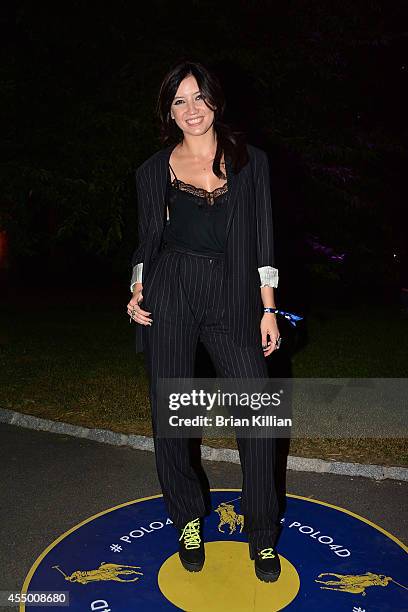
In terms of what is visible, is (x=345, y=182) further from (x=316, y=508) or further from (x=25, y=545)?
(x=25, y=545)

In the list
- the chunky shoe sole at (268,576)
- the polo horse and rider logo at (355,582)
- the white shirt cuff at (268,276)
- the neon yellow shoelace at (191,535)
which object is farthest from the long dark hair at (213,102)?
the polo horse and rider logo at (355,582)

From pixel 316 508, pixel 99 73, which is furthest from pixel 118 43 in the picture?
pixel 316 508

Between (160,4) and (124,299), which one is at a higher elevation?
(160,4)

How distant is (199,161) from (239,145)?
210mm

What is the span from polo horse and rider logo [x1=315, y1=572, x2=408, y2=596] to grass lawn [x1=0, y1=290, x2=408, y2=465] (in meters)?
1.68

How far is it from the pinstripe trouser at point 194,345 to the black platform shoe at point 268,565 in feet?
0.13

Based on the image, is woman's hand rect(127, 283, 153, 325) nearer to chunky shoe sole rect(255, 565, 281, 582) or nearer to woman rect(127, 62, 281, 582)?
woman rect(127, 62, 281, 582)

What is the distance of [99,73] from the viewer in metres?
11.8

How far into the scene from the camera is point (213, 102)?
3.19 metres

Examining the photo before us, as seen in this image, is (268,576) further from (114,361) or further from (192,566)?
(114,361)

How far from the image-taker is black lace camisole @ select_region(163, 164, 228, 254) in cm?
316

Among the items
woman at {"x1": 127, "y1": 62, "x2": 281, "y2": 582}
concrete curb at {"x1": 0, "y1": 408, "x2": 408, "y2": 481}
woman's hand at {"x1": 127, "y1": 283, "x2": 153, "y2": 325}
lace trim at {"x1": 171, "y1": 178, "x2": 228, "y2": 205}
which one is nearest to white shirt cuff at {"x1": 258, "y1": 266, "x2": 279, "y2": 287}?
woman at {"x1": 127, "y1": 62, "x2": 281, "y2": 582}

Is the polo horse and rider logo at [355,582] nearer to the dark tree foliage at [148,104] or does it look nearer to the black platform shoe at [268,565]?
the black platform shoe at [268,565]

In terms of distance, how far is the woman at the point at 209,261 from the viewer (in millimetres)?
3184
